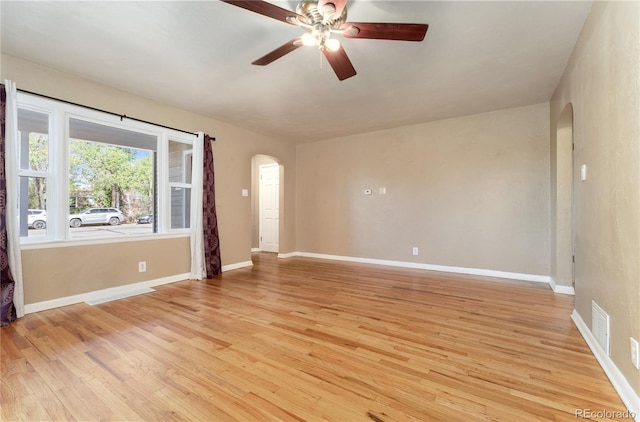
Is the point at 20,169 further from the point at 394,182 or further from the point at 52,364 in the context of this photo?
the point at 394,182

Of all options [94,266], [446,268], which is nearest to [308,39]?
[94,266]

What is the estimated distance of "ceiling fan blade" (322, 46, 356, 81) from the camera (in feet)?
6.99

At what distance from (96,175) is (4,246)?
118cm

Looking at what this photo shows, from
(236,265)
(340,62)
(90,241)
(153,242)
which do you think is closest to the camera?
(340,62)

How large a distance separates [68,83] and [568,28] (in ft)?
16.1

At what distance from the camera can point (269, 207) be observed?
6.93 m

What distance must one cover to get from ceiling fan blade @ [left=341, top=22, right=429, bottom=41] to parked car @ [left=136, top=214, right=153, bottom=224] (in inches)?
141

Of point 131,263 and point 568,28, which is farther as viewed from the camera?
point 131,263

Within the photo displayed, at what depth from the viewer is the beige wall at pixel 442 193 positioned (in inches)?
161

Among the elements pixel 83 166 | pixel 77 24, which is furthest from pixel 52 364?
pixel 77 24

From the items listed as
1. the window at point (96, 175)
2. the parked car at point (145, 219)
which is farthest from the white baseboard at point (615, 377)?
the parked car at point (145, 219)

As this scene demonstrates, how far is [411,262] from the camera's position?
5027mm

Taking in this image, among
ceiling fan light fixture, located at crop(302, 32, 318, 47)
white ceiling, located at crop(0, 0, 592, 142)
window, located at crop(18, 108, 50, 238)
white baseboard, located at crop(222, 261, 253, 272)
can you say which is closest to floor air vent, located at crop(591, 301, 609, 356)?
white ceiling, located at crop(0, 0, 592, 142)

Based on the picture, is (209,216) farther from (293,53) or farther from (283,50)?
(283,50)
